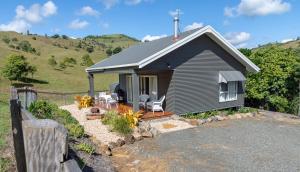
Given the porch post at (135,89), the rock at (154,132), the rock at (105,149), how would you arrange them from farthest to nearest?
the porch post at (135,89)
the rock at (154,132)
the rock at (105,149)

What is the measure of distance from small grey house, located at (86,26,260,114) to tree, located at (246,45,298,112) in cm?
298

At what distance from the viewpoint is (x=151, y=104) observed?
16.0 metres

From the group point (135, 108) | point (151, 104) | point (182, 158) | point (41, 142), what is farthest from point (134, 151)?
point (41, 142)

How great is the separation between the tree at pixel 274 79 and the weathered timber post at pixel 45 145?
69.8 feet

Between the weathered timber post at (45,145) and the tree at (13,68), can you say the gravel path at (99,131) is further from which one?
the tree at (13,68)

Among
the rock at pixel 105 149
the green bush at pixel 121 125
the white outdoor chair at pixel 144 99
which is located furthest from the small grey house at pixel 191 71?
the rock at pixel 105 149

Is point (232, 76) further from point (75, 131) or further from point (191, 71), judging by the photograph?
point (75, 131)

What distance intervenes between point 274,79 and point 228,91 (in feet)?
16.5

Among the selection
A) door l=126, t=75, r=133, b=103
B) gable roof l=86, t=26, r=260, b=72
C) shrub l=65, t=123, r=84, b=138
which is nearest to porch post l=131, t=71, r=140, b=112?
gable roof l=86, t=26, r=260, b=72

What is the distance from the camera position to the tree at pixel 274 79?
20531 mm

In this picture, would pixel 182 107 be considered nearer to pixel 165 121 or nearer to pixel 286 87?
pixel 165 121

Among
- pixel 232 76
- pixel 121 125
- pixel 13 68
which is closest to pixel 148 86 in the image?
pixel 232 76

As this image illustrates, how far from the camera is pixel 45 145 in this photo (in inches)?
66.1

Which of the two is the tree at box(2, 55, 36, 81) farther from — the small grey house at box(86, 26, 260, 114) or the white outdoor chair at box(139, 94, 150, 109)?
the white outdoor chair at box(139, 94, 150, 109)
